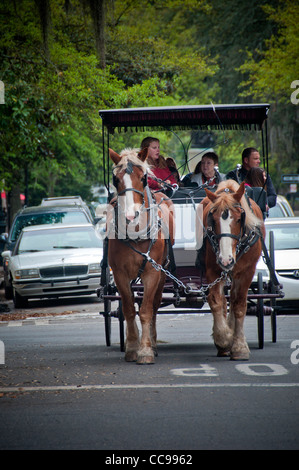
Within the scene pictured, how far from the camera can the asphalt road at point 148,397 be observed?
601 centimetres

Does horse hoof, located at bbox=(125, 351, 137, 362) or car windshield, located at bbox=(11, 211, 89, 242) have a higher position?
car windshield, located at bbox=(11, 211, 89, 242)

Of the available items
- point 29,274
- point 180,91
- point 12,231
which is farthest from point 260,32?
point 29,274

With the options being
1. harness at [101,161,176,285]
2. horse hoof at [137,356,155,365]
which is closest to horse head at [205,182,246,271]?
harness at [101,161,176,285]

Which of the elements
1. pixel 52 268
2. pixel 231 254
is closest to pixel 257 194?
pixel 231 254

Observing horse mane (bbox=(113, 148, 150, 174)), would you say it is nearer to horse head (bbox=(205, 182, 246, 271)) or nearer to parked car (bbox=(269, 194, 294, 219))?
horse head (bbox=(205, 182, 246, 271))

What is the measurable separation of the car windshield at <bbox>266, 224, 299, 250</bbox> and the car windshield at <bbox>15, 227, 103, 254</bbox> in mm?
4666

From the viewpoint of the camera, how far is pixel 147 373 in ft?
29.5

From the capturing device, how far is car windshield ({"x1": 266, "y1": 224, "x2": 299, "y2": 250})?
54.5ft

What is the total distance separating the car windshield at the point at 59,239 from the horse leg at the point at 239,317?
405 inches

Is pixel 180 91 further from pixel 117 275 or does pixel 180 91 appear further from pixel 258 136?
pixel 117 275

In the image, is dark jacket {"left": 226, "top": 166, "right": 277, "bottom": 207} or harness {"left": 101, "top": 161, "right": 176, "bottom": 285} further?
dark jacket {"left": 226, "top": 166, "right": 277, "bottom": 207}

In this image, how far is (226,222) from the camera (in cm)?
957

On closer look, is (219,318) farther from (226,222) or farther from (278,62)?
(278,62)
